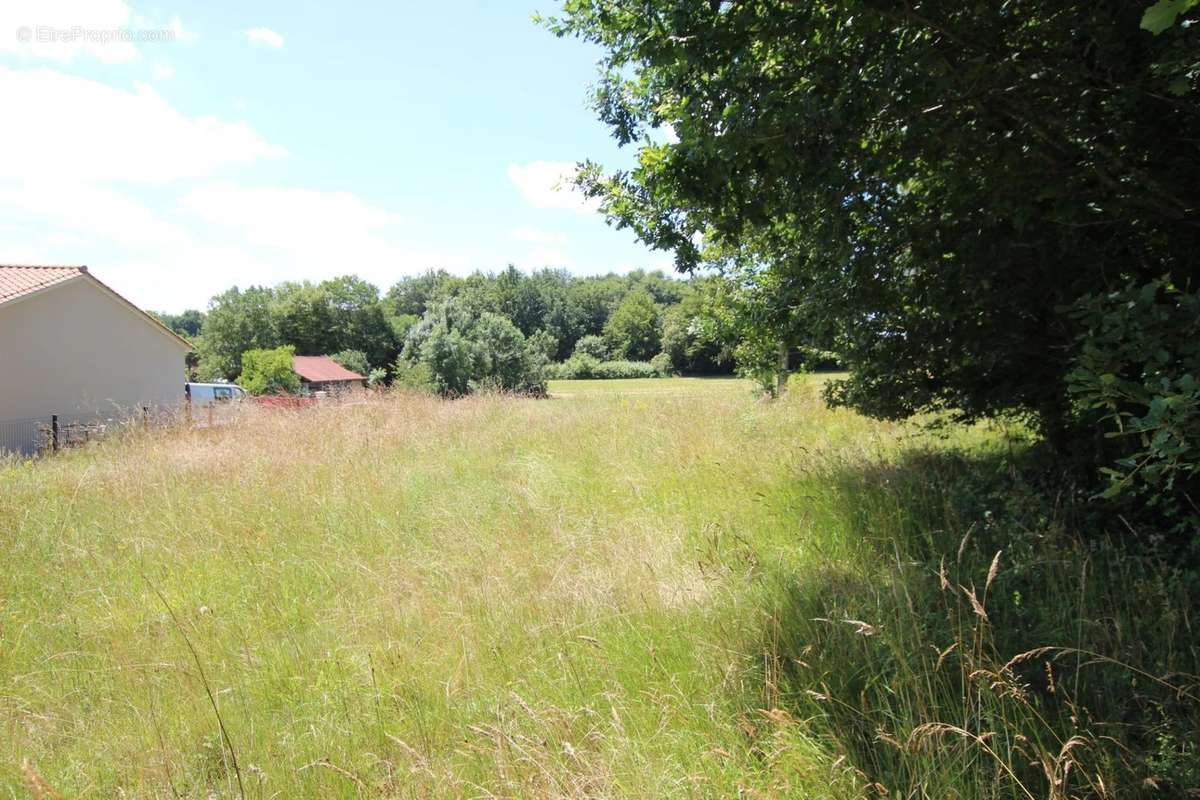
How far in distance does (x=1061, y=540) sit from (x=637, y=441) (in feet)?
17.0

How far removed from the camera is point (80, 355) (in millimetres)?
21891

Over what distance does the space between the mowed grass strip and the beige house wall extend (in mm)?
14654

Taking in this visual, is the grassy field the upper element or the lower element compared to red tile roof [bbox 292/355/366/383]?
lower

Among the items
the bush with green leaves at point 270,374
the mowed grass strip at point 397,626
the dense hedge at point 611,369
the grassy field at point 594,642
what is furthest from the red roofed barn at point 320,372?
the grassy field at point 594,642

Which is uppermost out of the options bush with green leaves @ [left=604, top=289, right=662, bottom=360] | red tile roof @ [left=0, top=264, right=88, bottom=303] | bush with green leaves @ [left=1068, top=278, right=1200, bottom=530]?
bush with green leaves @ [left=604, top=289, right=662, bottom=360]

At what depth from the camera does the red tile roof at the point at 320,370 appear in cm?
5147

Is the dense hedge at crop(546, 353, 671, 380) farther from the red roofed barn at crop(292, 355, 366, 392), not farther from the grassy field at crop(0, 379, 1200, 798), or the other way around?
the grassy field at crop(0, 379, 1200, 798)

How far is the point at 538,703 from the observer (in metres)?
2.70

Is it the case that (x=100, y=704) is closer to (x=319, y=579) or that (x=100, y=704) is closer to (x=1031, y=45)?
(x=319, y=579)

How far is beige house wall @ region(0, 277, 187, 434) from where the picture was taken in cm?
1945

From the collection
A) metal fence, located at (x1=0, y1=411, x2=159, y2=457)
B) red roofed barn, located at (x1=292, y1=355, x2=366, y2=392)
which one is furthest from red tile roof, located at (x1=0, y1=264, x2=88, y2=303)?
red roofed barn, located at (x1=292, y1=355, x2=366, y2=392)

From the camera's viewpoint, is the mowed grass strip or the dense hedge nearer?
the mowed grass strip

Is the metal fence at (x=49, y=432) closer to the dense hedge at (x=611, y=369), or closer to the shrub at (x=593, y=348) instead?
the dense hedge at (x=611, y=369)

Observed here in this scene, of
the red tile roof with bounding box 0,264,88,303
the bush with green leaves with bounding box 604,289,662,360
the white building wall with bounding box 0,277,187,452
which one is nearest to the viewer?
the red tile roof with bounding box 0,264,88,303
